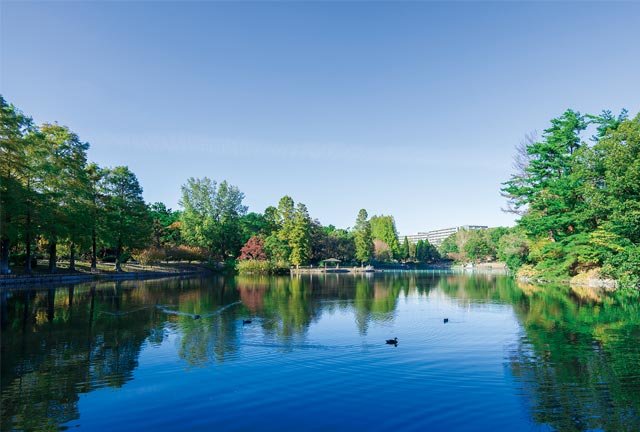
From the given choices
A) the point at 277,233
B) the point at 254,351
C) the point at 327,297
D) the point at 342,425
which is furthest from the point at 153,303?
the point at 277,233

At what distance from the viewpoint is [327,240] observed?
68.0 meters

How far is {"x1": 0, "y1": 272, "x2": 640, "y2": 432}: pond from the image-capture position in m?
6.71

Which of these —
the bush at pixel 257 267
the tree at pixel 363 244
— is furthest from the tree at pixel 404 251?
the bush at pixel 257 267

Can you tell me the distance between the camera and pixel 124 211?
41156mm

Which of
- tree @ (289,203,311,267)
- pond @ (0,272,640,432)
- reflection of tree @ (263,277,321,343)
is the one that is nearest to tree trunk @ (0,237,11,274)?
pond @ (0,272,640,432)

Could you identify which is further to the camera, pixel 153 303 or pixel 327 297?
pixel 327 297

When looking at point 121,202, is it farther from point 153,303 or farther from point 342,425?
point 342,425

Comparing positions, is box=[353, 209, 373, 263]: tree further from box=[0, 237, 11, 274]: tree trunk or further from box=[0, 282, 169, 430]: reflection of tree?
box=[0, 282, 169, 430]: reflection of tree

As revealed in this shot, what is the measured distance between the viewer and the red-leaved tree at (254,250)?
56125mm

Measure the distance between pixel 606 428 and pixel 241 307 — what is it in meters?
15.3

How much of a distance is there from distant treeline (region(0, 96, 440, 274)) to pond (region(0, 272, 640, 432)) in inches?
473

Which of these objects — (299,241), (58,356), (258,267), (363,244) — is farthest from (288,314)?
(363,244)

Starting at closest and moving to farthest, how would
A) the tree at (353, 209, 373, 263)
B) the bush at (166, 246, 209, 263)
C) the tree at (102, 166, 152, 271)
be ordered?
the tree at (102, 166, 152, 271), the bush at (166, 246, 209, 263), the tree at (353, 209, 373, 263)

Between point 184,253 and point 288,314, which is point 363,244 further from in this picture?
point 288,314
